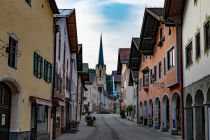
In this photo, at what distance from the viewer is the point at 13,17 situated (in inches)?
677

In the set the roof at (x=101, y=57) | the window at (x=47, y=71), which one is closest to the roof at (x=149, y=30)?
the window at (x=47, y=71)

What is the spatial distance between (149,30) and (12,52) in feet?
82.2

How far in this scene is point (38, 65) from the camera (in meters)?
22.2

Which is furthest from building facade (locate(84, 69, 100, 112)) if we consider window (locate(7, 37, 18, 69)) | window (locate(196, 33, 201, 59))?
window (locate(7, 37, 18, 69))

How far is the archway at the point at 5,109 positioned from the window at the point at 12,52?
0.92 meters

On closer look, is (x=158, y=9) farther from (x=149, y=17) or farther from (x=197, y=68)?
(x=197, y=68)

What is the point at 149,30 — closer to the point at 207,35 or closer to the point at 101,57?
the point at 207,35

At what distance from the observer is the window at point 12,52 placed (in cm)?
1703

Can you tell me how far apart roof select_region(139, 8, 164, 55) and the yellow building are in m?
14.8

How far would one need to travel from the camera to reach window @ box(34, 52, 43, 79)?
21.5m

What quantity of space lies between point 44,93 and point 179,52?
10.4 metres

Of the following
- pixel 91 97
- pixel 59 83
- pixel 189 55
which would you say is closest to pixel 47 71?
pixel 59 83

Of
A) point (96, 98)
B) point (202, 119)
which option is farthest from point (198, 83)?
point (96, 98)

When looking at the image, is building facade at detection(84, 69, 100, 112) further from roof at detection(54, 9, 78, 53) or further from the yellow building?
the yellow building
